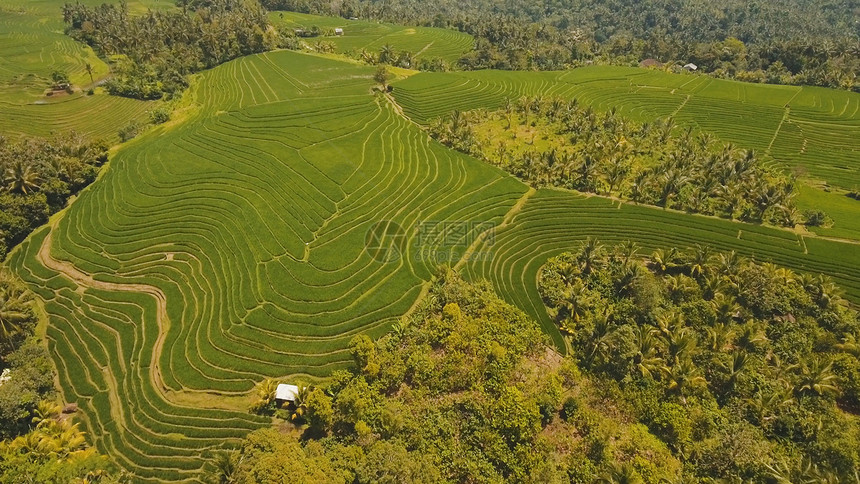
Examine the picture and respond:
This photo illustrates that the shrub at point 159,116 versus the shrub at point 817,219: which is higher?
the shrub at point 159,116

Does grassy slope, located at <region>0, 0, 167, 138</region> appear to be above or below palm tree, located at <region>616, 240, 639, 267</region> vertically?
Answer: above

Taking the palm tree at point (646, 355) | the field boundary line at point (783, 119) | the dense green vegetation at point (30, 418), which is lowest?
the dense green vegetation at point (30, 418)

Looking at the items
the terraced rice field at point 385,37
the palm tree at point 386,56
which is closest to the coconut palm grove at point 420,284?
the palm tree at point 386,56

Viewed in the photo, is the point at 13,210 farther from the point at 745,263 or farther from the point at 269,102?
the point at 745,263

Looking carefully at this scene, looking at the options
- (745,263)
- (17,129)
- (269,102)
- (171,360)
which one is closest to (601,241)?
(745,263)

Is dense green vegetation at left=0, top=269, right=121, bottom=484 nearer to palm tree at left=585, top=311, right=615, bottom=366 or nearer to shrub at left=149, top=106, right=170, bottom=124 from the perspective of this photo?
palm tree at left=585, top=311, right=615, bottom=366

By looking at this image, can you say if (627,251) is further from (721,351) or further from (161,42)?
(161,42)

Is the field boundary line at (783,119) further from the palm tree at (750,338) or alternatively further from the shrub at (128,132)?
the shrub at (128,132)

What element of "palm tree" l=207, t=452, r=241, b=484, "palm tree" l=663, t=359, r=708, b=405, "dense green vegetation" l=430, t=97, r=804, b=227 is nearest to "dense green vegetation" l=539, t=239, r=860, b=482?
"palm tree" l=663, t=359, r=708, b=405
